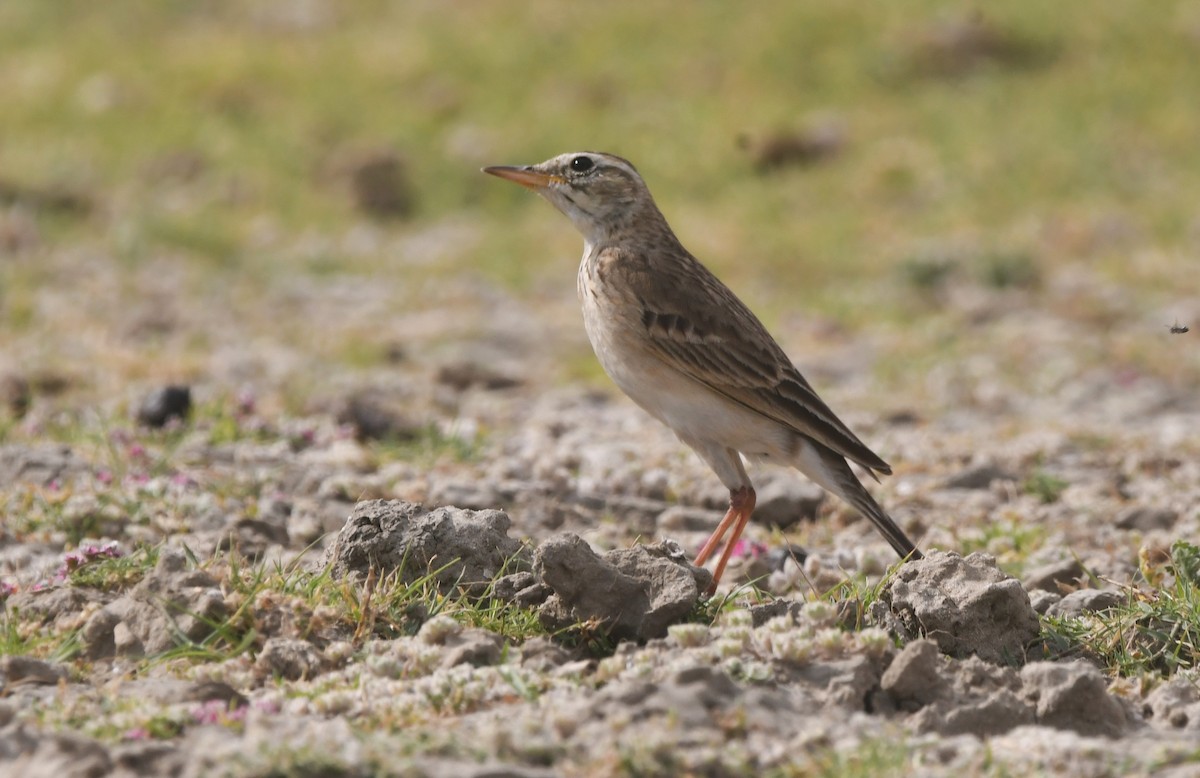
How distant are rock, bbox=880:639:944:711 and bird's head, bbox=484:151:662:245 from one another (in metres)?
3.19

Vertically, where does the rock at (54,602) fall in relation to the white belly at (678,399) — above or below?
below

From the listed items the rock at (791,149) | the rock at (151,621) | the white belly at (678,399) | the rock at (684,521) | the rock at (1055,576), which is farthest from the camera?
the rock at (791,149)

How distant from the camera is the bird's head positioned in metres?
7.17

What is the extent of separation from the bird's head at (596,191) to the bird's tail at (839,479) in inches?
53.9

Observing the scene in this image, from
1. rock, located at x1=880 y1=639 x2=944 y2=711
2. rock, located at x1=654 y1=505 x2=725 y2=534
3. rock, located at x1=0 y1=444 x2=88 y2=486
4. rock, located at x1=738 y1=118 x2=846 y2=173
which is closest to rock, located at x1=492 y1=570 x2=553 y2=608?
rock, located at x1=880 y1=639 x2=944 y2=711

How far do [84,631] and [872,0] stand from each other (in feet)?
60.5

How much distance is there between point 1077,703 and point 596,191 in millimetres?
3582

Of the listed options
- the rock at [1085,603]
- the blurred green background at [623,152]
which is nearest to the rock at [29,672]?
the rock at [1085,603]

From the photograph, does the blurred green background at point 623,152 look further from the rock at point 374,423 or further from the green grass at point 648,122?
the rock at point 374,423

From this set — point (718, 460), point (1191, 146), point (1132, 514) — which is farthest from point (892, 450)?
point (1191, 146)

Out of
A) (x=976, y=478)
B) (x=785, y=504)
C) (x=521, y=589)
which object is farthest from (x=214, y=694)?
(x=976, y=478)

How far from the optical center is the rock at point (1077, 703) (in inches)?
169

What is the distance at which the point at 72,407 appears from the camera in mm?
9367

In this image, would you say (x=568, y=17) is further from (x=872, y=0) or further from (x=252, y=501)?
(x=252, y=501)
